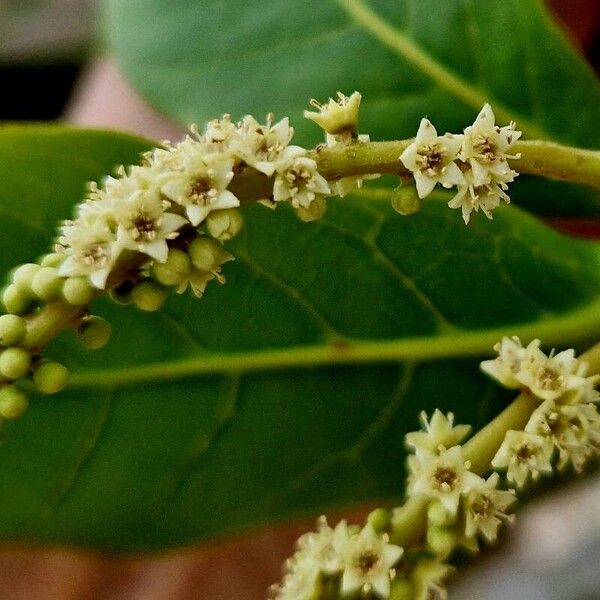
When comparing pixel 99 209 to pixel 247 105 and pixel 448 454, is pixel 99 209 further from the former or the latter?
pixel 247 105

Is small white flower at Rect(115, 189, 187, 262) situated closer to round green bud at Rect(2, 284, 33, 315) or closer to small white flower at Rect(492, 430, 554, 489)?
round green bud at Rect(2, 284, 33, 315)

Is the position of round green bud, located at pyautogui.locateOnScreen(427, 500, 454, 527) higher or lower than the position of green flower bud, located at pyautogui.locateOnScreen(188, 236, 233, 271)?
lower

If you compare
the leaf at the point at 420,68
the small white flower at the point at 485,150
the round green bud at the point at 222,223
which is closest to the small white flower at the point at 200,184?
the round green bud at the point at 222,223

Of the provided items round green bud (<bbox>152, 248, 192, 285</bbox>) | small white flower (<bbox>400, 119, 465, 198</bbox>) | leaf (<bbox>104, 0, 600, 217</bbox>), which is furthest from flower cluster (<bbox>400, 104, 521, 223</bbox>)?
leaf (<bbox>104, 0, 600, 217</bbox>)

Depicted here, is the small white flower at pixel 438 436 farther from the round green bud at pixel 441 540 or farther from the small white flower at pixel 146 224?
the small white flower at pixel 146 224

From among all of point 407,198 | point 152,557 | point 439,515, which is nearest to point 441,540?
point 439,515

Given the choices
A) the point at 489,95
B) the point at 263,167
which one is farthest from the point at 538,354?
the point at 489,95
